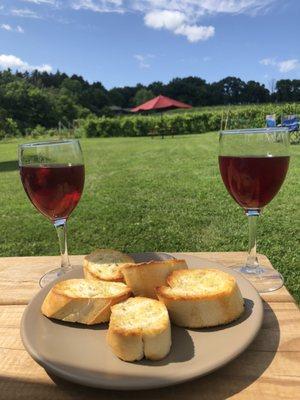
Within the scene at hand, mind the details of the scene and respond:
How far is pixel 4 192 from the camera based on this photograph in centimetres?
893

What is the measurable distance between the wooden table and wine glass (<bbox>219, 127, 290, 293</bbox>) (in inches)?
10.0

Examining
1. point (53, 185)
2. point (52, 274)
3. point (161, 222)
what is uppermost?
point (53, 185)

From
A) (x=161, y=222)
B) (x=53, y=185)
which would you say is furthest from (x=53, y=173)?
(x=161, y=222)

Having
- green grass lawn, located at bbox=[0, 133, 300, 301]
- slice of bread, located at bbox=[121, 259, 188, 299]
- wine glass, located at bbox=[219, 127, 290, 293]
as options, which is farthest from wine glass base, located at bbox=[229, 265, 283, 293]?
green grass lawn, located at bbox=[0, 133, 300, 301]

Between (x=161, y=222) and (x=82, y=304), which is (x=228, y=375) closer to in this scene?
(x=82, y=304)

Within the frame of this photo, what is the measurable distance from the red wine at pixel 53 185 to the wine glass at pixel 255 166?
472 mm

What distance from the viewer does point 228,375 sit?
85 centimetres

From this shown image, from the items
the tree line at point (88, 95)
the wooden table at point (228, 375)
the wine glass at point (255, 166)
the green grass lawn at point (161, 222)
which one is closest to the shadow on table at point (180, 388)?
the wooden table at point (228, 375)

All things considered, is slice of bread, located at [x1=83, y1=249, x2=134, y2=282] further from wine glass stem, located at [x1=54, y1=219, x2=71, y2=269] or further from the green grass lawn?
the green grass lawn

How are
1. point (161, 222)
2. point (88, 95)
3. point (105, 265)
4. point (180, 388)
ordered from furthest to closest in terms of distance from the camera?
point (88, 95) < point (161, 222) < point (105, 265) < point (180, 388)

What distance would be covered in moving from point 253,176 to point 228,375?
0.63 metres

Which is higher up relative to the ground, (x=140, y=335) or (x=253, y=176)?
(x=253, y=176)

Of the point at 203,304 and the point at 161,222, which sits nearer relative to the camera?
the point at 203,304

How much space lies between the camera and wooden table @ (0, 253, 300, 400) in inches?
31.4
